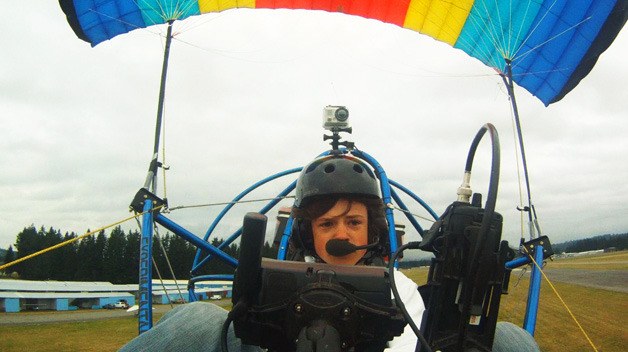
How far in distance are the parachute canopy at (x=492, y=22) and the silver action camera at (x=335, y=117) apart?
2.75 meters

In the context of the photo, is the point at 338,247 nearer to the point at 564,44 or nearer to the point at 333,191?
the point at 333,191

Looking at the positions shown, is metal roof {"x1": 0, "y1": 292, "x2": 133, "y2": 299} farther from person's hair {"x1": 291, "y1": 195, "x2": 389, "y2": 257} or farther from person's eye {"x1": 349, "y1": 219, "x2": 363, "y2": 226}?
person's eye {"x1": 349, "y1": 219, "x2": 363, "y2": 226}

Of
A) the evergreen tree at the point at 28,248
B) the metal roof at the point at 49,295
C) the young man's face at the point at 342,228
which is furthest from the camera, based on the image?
the evergreen tree at the point at 28,248

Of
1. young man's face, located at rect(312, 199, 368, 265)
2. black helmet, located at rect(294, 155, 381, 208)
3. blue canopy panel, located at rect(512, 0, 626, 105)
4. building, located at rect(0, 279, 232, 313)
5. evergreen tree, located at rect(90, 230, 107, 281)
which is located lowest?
building, located at rect(0, 279, 232, 313)

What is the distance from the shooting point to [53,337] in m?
16.5

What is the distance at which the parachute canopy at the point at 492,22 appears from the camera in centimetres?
578

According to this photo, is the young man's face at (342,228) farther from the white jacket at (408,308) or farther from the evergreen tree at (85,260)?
the evergreen tree at (85,260)

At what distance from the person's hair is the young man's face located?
0.08ft

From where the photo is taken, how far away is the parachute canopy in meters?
5.78

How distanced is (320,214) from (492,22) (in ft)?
19.4

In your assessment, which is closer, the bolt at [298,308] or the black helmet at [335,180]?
the bolt at [298,308]

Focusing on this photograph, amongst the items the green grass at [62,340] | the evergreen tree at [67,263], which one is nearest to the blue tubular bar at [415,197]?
the green grass at [62,340]

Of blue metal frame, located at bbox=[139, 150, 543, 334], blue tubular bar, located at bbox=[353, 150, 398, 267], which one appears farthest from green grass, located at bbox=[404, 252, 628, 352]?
blue tubular bar, located at bbox=[353, 150, 398, 267]

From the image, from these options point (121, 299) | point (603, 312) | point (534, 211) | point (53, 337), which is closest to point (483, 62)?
point (534, 211)
